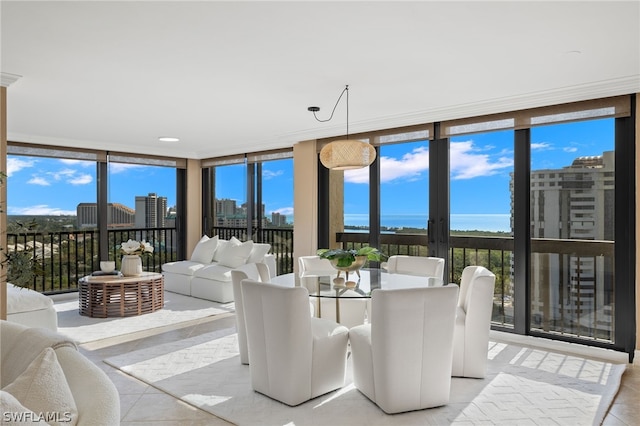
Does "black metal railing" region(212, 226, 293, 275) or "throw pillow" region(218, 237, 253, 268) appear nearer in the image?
"throw pillow" region(218, 237, 253, 268)

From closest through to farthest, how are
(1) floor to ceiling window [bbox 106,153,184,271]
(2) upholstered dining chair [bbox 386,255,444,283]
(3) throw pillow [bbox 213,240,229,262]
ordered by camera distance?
(2) upholstered dining chair [bbox 386,255,444,283]
(3) throw pillow [bbox 213,240,229,262]
(1) floor to ceiling window [bbox 106,153,184,271]

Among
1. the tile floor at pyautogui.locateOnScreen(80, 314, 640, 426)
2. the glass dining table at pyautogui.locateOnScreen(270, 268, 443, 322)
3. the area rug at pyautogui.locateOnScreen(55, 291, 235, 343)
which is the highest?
the glass dining table at pyautogui.locateOnScreen(270, 268, 443, 322)

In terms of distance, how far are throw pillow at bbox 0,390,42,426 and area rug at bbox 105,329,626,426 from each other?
73.4 inches

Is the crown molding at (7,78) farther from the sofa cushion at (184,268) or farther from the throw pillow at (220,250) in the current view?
the throw pillow at (220,250)

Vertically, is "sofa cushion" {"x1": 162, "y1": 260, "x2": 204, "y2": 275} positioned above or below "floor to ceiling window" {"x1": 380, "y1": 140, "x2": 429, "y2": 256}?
below

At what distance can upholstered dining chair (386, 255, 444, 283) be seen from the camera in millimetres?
4301

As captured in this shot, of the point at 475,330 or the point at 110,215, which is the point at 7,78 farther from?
the point at 110,215

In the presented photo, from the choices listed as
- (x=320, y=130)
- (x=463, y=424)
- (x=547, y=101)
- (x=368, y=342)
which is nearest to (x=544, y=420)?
(x=463, y=424)

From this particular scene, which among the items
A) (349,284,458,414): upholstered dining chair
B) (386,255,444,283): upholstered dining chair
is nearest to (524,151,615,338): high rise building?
(386,255,444,283): upholstered dining chair

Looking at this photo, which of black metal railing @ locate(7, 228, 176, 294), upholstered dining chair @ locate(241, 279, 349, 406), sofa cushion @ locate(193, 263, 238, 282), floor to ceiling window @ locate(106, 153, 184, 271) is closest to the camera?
upholstered dining chair @ locate(241, 279, 349, 406)

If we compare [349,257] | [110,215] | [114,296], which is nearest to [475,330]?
[349,257]

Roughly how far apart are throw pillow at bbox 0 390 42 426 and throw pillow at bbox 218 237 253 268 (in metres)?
5.47

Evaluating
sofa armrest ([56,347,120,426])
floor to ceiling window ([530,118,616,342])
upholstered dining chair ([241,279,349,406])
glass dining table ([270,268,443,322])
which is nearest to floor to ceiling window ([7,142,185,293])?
glass dining table ([270,268,443,322])

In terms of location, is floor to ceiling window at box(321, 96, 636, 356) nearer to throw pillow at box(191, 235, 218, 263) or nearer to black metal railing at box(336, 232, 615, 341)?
black metal railing at box(336, 232, 615, 341)
